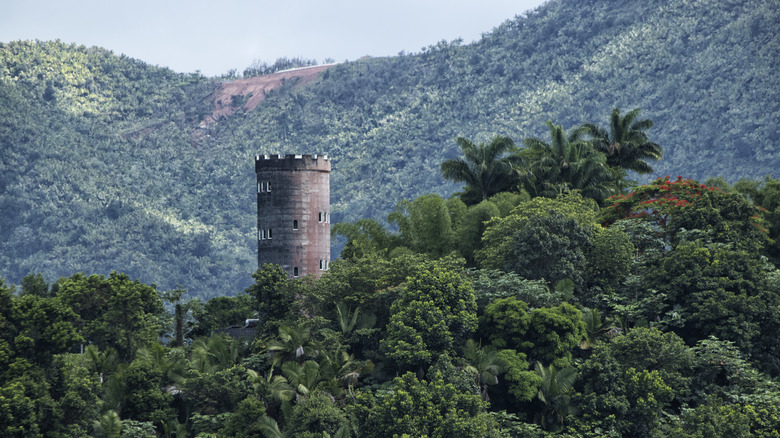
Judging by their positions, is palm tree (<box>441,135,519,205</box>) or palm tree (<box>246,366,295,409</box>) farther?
palm tree (<box>441,135,519,205</box>)

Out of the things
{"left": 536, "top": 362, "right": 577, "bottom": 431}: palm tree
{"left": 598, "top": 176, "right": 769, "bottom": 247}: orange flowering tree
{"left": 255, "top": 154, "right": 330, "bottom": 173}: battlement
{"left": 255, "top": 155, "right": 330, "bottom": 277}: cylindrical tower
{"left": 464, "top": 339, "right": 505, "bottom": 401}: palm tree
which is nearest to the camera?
{"left": 536, "top": 362, "right": 577, "bottom": 431}: palm tree

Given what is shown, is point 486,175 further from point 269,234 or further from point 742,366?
point 742,366

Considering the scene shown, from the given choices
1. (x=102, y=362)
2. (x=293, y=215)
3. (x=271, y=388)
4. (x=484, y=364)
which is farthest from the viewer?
(x=293, y=215)

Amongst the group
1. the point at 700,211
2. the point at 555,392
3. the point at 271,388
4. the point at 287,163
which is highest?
the point at 287,163

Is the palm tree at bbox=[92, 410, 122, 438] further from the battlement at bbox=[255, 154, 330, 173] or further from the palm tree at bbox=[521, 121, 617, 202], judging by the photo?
the palm tree at bbox=[521, 121, 617, 202]

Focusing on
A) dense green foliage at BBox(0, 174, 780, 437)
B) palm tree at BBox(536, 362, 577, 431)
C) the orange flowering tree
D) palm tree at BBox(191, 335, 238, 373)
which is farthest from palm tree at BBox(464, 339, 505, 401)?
the orange flowering tree

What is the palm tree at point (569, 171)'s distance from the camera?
3450 inches

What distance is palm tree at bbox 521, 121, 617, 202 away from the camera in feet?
287

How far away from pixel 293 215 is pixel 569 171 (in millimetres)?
21913

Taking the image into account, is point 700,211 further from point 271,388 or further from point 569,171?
point 271,388

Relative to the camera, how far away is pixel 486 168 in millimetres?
89812

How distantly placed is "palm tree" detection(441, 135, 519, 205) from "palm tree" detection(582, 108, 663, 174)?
9370mm

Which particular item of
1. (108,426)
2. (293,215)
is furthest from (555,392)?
(293,215)

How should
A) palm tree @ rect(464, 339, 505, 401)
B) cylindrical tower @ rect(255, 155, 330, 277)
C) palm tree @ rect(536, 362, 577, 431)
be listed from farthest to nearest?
1. cylindrical tower @ rect(255, 155, 330, 277)
2. palm tree @ rect(464, 339, 505, 401)
3. palm tree @ rect(536, 362, 577, 431)
